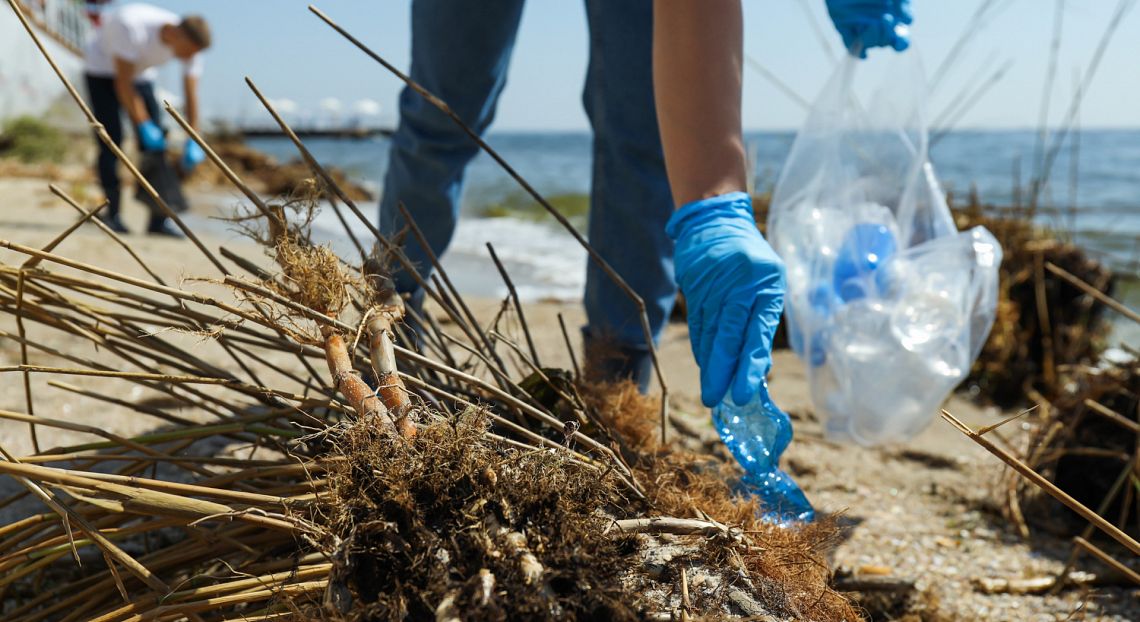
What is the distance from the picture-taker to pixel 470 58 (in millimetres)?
1804

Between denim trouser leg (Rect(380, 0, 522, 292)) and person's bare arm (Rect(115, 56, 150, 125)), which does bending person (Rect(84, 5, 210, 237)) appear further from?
denim trouser leg (Rect(380, 0, 522, 292))

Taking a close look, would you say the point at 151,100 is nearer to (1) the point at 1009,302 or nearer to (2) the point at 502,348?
(2) the point at 502,348

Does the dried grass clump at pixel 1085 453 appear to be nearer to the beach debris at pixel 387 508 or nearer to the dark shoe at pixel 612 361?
the dark shoe at pixel 612 361

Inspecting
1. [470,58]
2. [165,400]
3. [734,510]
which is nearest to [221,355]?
[165,400]

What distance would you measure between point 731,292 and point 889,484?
1.15 meters

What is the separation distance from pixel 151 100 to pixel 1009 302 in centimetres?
547

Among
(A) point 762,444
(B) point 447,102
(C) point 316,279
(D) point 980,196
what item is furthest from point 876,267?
(D) point 980,196

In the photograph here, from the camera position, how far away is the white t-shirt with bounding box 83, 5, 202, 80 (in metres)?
5.07

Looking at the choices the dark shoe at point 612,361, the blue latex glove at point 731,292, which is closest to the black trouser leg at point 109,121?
the dark shoe at point 612,361

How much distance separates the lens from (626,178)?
1.80 metres

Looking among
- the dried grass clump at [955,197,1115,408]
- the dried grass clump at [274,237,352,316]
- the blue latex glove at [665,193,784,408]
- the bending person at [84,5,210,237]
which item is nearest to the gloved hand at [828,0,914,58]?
the blue latex glove at [665,193,784,408]

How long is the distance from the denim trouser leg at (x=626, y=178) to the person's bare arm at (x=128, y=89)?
14.2ft

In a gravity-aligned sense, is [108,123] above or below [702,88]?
below

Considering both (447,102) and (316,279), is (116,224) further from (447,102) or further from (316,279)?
(316,279)
